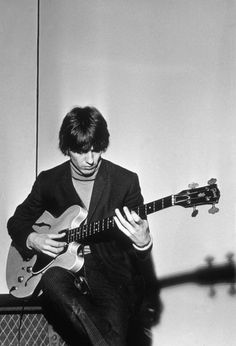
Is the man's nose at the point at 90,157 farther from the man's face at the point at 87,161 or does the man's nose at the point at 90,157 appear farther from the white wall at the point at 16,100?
the white wall at the point at 16,100

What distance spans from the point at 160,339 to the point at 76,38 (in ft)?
5.26

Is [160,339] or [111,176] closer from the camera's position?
[111,176]

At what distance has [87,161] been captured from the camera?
2.02 m

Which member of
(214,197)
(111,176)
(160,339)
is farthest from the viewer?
(160,339)

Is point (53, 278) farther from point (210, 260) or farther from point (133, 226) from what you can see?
point (210, 260)

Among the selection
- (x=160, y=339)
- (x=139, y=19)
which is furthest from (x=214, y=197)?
(x=139, y=19)

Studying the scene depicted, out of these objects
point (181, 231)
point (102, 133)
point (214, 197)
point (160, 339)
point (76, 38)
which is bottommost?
point (160, 339)

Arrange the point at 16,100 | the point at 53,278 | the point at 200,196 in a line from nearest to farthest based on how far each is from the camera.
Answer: the point at 200,196
the point at 53,278
the point at 16,100

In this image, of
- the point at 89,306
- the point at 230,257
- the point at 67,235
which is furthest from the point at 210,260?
the point at 89,306

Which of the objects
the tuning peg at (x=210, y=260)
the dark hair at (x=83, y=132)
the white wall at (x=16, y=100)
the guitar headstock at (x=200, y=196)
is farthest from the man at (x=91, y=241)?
the tuning peg at (x=210, y=260)

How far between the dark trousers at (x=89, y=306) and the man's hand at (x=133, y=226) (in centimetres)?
26

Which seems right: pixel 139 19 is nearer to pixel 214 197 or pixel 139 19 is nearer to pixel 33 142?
pixel 33 142

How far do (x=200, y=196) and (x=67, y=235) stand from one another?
0.60 metres

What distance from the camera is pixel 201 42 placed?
252 cm
